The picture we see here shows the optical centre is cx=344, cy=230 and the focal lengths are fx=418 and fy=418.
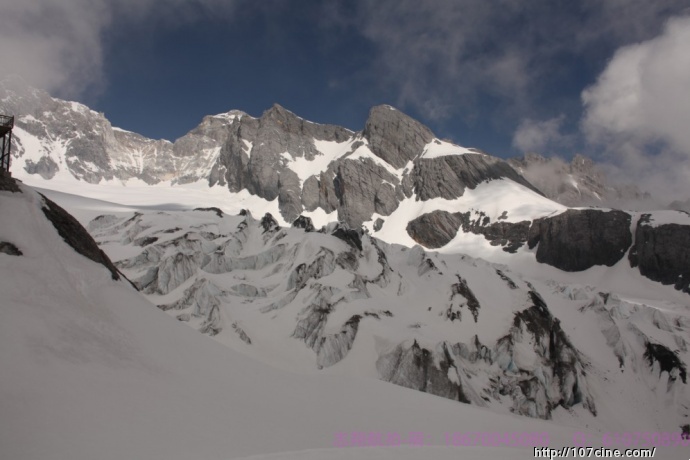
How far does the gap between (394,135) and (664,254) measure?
4217 inches

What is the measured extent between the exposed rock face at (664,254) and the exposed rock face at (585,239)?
426 cm

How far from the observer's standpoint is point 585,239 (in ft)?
411

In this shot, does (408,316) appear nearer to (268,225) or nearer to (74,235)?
(268,225)

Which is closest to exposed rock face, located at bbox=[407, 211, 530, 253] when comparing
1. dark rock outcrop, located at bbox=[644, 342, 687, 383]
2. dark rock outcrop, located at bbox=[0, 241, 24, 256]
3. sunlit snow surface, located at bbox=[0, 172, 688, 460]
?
dark rock outcrop, located at bbox=[644, 342, 687, 383]

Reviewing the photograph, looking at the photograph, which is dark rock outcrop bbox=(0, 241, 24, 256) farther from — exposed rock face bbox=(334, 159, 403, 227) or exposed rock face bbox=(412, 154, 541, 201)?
exposed rock face bbox=(412, 154, 541, 201)

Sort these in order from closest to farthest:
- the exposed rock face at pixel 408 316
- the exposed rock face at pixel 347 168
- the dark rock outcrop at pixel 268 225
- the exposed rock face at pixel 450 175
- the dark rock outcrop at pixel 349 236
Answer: the exposed rock face at pixel 408 316, the dark rock outcrop at pixel 349 236, the dark rock outcrop at pixel 268 225, the exposed rock face at pixel 347 168, the exposed rock face at pixel 450 175

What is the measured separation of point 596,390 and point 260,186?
14537cm

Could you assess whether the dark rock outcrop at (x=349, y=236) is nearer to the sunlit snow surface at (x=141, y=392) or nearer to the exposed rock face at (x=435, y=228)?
the sunlit snow surface at (x=141, y=392)

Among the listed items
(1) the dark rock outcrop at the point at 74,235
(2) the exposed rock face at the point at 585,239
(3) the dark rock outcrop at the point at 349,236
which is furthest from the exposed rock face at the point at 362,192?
(1) the dark rock outcrop at the point at 74,235

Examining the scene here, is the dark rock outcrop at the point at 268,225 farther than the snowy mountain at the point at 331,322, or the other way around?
the dark rock outcrop at the point at 268,225

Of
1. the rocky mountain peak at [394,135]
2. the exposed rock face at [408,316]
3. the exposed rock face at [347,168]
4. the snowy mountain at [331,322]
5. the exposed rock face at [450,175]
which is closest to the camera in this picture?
the snowy mountain at [331,322]

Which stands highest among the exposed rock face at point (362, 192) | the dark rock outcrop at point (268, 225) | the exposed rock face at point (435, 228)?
the exposed rock face at point (362, 192)

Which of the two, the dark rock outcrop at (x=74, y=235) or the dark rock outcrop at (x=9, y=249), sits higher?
the dark rock outcrop at (x=74, y=235)

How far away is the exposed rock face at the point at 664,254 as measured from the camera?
359ft
